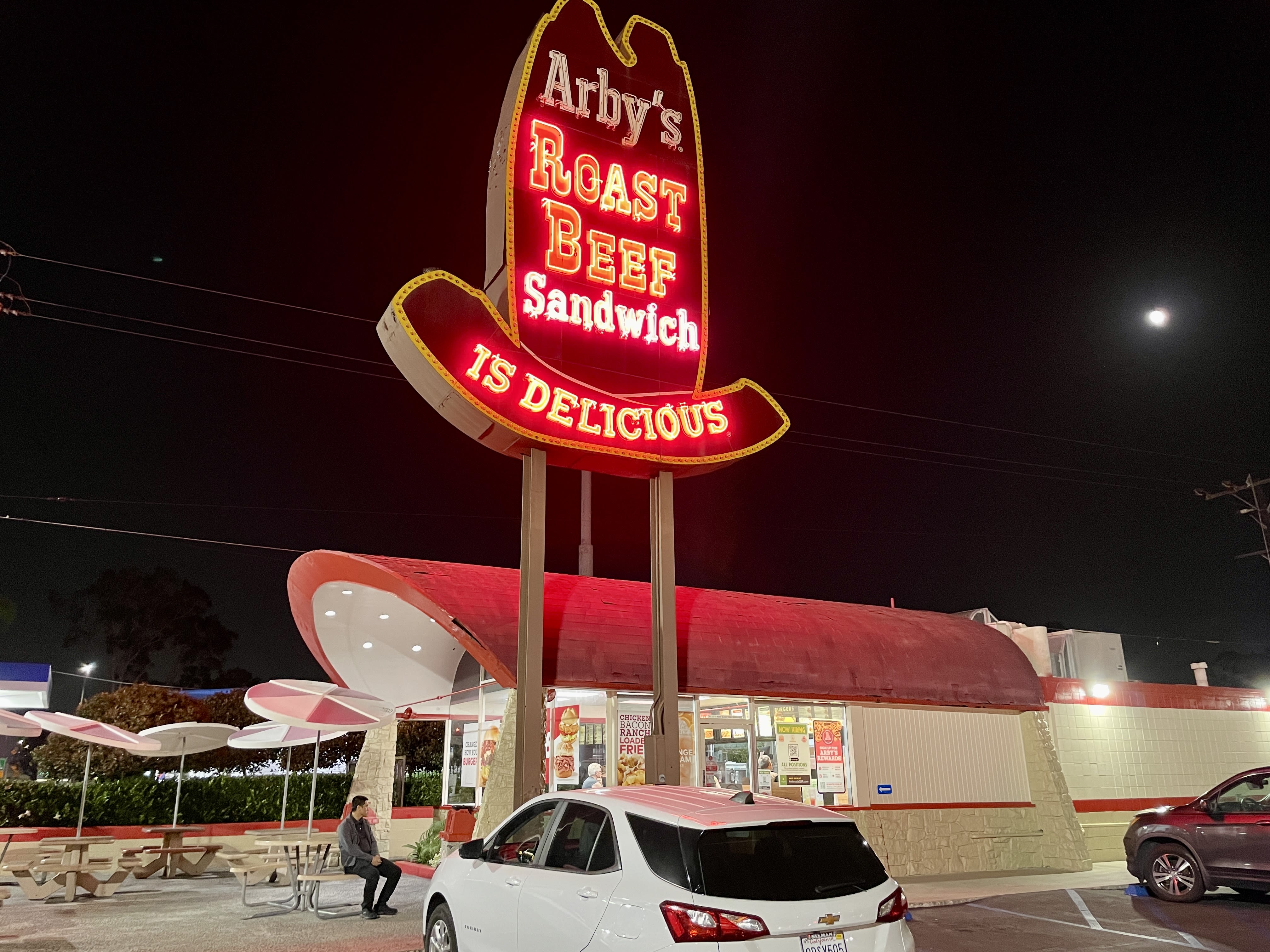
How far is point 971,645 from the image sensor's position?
16.7 m

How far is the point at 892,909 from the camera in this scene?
16.5 ft

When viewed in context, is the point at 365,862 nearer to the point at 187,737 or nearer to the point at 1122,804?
the point at 187,737

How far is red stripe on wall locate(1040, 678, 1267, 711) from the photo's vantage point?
58.4 ft

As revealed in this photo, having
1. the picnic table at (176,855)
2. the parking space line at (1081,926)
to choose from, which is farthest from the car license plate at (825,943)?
Answer: the picnic table at (176,855)

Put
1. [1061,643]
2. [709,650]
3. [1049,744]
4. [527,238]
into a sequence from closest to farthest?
[527,238]
[709,650]
[1049,744]
[1061,643]

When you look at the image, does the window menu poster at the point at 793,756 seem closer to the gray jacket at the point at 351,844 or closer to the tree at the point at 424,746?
the gray jacket at the point at 351,844

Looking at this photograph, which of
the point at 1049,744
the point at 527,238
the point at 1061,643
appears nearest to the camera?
the point at 527,238

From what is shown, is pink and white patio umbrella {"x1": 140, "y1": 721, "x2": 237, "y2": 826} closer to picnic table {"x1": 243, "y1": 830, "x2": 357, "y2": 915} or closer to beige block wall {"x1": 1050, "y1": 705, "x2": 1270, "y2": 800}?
picnic table {"x1": 243, "y1": 830, "x2": 357, "y2": 915}

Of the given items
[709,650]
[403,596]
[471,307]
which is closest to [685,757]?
[709,650]

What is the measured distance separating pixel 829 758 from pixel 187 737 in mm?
11375

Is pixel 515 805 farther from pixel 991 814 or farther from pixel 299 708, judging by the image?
pixel 991 814

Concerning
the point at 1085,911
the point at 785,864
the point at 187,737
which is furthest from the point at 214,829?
the point at 785,864

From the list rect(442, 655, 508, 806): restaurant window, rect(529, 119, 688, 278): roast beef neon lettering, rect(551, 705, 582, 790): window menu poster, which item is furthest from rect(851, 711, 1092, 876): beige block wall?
rect(529, 119, 688, 278): roast beef neon lettering

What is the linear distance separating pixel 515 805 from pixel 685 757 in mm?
3932
